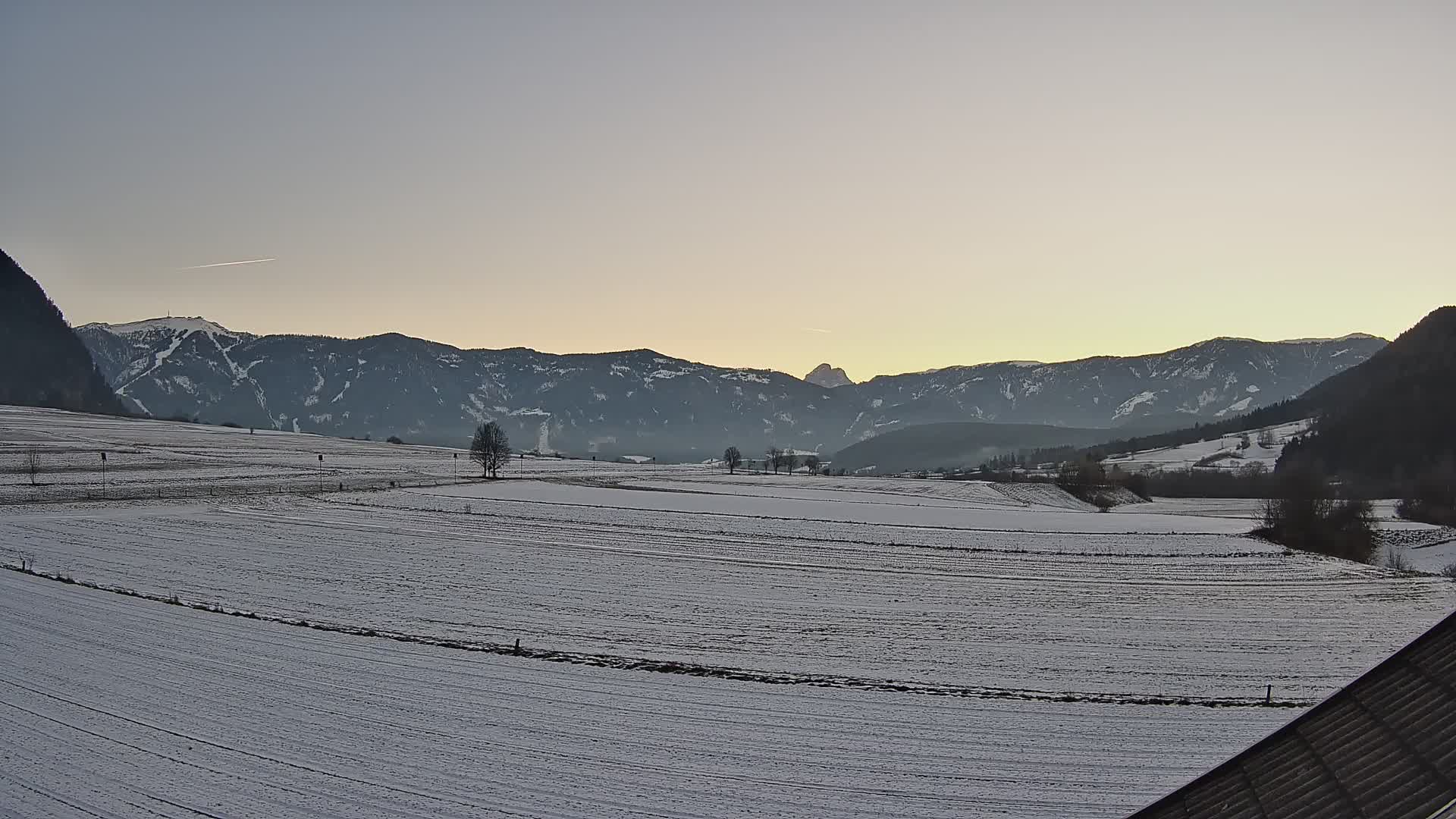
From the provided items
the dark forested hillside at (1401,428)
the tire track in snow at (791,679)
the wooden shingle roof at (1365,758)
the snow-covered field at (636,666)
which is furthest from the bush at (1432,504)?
the wooden shingle roof at (1365,758)

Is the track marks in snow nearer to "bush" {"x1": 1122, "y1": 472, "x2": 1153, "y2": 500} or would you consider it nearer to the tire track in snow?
the tire track in snow

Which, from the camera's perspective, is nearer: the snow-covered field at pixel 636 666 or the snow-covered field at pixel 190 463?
the snow-covered field at pixel 636 666

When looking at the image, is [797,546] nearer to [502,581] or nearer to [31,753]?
[502,581]

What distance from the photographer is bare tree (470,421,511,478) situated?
115 m

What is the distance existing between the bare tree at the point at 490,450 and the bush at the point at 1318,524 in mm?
84982

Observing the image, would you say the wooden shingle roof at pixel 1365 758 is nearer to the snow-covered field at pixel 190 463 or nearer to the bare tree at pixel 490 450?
the snow-covered field at pixel 190 463

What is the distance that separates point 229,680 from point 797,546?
37.4 meters

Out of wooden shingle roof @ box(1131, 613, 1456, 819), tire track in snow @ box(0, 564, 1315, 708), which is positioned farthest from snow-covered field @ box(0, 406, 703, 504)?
wooden shingle roof @ box(1131, 613, 1456, 819)

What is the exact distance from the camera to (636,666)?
25641mm

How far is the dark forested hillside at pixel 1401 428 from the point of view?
127188 mm

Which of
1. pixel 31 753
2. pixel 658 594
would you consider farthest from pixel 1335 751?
pixel 658 594

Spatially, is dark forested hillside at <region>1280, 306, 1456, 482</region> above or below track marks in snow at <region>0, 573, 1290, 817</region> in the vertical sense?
above

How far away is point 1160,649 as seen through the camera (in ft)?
97.0

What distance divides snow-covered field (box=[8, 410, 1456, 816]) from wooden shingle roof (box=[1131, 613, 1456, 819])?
878 cm
